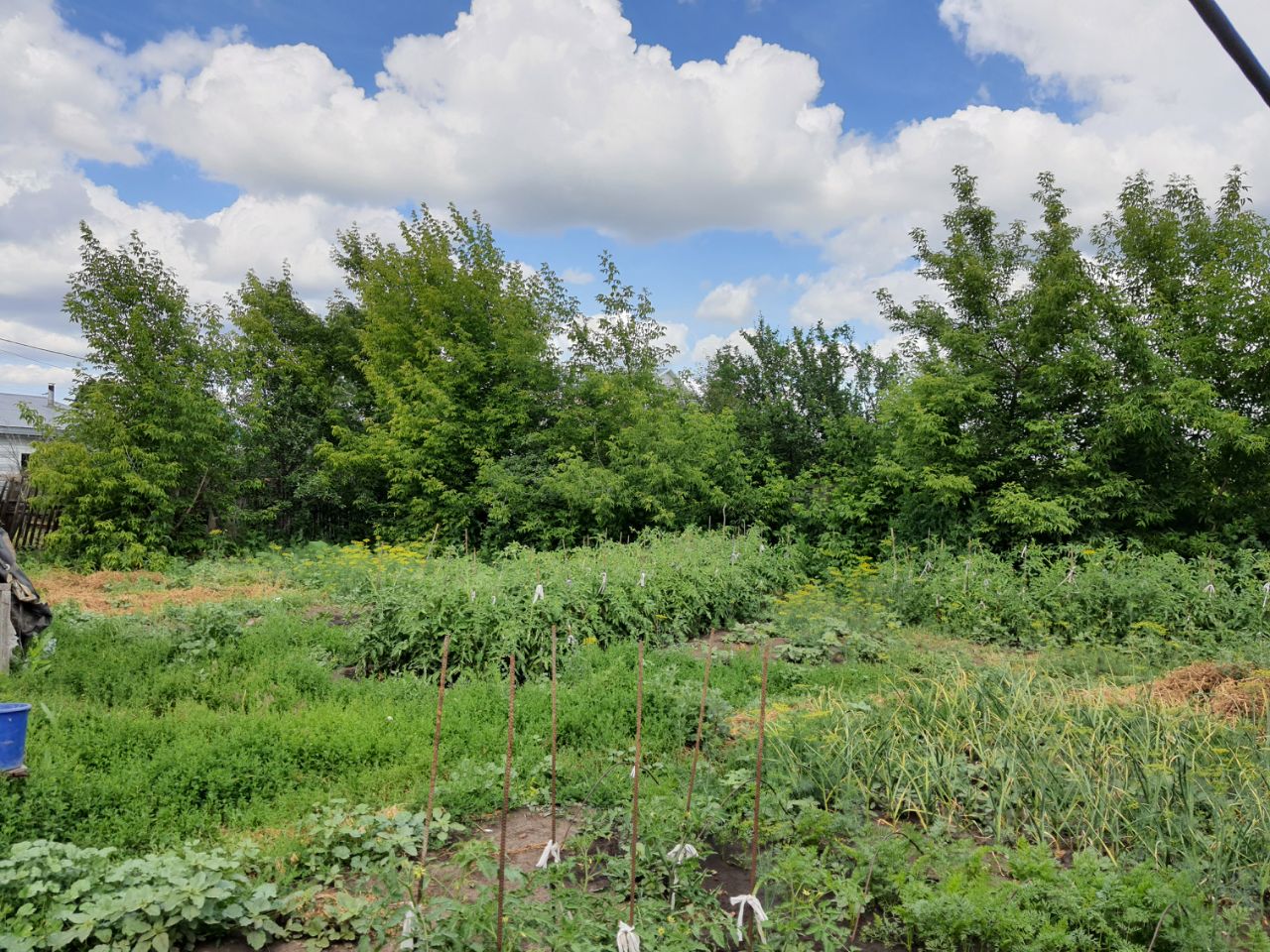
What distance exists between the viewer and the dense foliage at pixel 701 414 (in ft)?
31.6

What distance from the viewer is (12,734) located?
134 inches

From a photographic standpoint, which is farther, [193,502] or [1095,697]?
[193,502]

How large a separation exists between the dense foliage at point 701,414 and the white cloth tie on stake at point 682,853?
8.53 meters

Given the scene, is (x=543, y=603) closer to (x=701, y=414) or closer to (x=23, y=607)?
(x=23, y=607)

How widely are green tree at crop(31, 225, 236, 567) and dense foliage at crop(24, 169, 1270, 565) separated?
41 mm

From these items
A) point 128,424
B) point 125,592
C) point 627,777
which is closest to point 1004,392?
point 627,777

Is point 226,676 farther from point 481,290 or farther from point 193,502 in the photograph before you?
point 481,290

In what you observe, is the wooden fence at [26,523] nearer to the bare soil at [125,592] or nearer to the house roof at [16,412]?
the bare soil at [125,592]

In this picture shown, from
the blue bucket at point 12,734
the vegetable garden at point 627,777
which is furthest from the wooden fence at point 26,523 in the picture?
the blue bucket at point 12,734

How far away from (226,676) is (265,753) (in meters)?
1.65

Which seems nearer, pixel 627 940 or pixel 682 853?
pixel 627 940

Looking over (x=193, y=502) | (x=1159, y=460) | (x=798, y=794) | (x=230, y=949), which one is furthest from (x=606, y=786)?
(x=193, y=502)

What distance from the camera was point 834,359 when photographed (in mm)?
13523

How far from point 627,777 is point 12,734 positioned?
2.77 m
